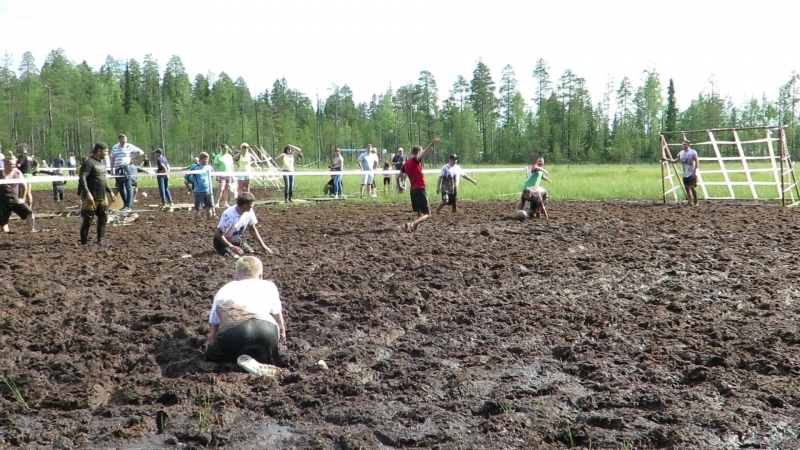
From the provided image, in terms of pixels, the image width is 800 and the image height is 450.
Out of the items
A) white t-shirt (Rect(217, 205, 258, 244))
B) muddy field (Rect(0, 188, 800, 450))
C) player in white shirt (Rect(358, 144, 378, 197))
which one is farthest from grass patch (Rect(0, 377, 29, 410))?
player in white shirt (Rect(358, 144, 378, 197))

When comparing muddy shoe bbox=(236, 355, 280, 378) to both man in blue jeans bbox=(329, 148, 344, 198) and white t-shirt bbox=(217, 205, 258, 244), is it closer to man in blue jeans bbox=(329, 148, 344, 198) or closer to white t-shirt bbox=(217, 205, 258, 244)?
white t-shirt bbox=(217, 205, 258, 244)

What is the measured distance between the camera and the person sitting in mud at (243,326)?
5.59m

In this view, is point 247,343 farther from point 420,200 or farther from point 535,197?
point 535,197

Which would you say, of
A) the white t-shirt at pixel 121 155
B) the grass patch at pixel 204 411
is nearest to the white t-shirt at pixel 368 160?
the white t-shirt at pixel 121 155

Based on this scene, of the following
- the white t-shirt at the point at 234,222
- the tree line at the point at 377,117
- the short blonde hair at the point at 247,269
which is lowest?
the short blonde hair at the point at 247,269

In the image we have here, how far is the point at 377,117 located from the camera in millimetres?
101000

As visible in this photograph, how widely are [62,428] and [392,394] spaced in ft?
7.67

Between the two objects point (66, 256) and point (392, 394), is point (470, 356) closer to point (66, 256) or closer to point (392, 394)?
point (392, 394)

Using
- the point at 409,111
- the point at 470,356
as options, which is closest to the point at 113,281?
the point at 470,356

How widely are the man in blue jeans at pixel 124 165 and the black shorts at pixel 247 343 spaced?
11.5 metres

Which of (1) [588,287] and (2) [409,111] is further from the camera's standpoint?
(2) [409,111]

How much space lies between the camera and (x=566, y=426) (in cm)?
445

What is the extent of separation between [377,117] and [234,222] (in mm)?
92330

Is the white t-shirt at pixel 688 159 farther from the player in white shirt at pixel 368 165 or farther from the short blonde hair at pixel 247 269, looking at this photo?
the short blonde hair at pixel 247 269
